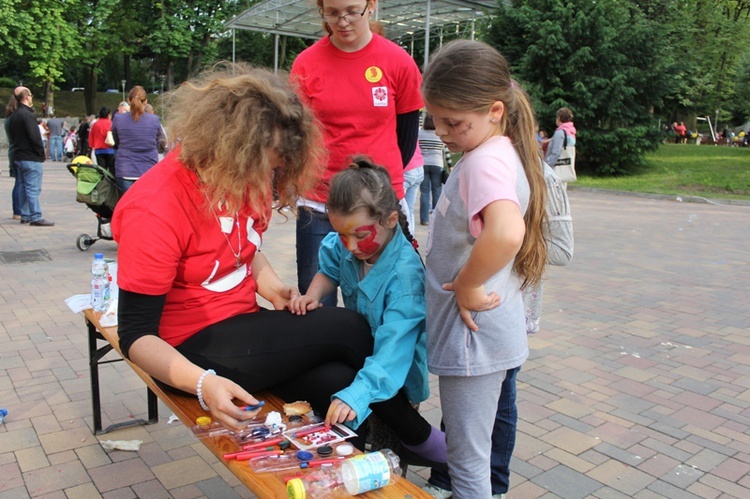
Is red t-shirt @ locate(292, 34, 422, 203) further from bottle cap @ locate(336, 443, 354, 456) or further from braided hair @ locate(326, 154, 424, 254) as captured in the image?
bottle cap @ locate(336, 443, 354, 456)

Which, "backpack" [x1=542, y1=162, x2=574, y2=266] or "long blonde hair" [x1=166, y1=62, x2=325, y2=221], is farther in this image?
"backpack" [x1=542, y1=162, x2=574, y2=266]

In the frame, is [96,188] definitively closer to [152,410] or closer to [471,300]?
[152,410]

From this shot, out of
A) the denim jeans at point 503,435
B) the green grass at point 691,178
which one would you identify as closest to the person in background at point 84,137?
the green grass at point 691,178

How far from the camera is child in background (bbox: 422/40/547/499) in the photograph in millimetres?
1802

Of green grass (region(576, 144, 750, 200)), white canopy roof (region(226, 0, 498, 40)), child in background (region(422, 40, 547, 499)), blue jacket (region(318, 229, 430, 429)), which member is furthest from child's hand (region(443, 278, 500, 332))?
white canopy roof (region(226, 0, 498, 40))

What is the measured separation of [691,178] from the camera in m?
17.2

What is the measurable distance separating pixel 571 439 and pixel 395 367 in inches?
56.7

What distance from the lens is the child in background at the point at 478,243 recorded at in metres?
1.80

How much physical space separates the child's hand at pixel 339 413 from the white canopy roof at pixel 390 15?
52.1ft

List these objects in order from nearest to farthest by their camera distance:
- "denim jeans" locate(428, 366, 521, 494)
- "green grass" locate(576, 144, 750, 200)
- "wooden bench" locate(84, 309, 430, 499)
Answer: "wooden bench" locate(84, 309, 430, 499), "denim jeans" locate(428, 366, 521, 494), "green grass" locate(576, 144, 750, 200)

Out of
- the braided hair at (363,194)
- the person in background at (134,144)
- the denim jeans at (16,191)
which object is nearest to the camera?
the braided hair at (363,194)

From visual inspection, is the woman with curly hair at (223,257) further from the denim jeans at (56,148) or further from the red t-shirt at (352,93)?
the denim jeans at (56,148)

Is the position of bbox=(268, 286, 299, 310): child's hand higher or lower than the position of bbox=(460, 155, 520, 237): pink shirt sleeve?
lower

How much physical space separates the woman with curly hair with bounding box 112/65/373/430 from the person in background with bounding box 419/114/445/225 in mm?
7400
